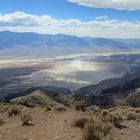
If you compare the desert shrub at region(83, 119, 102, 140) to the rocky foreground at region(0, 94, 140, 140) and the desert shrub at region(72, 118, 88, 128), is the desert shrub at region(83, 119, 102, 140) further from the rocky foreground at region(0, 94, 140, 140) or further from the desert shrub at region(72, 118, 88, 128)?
the desert shrub at region(72, 118, 88, 128)

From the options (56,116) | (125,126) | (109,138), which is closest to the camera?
(109,138)

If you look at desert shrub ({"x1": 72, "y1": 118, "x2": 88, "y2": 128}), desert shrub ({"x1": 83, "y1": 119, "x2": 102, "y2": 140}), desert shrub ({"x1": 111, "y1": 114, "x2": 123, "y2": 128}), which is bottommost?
desert shrub ({"x1": 111, "y1": 114, "x2": 123, "y2": 128})

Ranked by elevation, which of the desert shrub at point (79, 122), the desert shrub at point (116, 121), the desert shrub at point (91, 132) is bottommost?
the desert shrub at point (116, 121)

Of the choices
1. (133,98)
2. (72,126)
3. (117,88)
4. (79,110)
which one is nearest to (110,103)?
(133,98)

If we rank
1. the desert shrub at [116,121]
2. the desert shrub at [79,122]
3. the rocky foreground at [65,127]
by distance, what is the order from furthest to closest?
the desert shrub at [116,121], the desert shrub at [79,122], the rocky foreground at [65,127]

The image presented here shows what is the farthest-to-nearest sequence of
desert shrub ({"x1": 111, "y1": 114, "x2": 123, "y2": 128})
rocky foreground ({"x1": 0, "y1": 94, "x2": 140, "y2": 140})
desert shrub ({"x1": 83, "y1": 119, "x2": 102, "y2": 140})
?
desert shrub ({"x1": 111, "y1": 114, "x2": 123, "y2": 128}) → rocky foreground ({"x1": 0, "y1": 94, "x2": 140, "y2": 140}) → desert shrub ({"x1": 83, "y1": 119, "x2": 102, "y2": 140})

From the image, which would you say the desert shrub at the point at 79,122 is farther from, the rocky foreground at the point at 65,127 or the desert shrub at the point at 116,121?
the desert shrub at the point at 116,121

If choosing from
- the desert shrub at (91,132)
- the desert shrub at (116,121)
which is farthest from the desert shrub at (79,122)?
the desert shrub at (91,132)

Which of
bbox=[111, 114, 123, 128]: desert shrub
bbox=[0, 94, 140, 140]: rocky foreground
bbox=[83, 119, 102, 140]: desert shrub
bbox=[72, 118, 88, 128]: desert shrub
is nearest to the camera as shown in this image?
bbox=[83, 119, 102, 140]: desert shrub

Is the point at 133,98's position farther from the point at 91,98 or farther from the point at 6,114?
the point at 6,114

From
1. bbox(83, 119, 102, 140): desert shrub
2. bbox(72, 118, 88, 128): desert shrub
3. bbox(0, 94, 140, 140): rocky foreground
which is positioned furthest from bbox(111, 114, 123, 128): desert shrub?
bbox(83, 119, 102, 140): desert shrub

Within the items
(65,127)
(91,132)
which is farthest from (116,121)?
(91,132)
